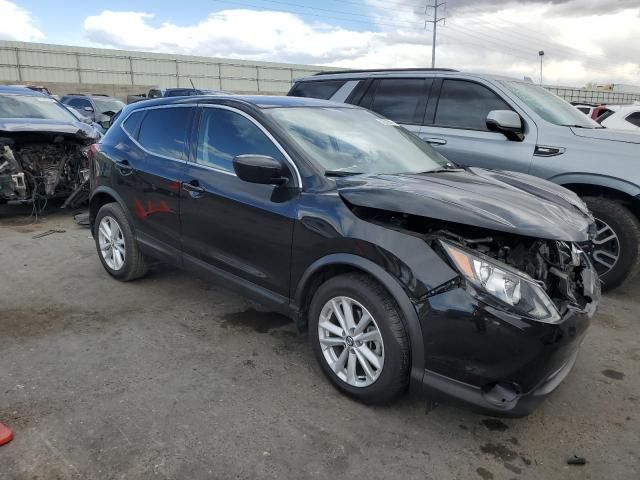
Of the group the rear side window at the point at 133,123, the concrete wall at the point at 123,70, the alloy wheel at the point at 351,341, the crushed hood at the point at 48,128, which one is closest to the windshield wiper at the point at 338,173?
the alloy wheel at the point at 351,341

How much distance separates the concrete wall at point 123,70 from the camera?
117 ft

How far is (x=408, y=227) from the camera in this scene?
267 centimetres

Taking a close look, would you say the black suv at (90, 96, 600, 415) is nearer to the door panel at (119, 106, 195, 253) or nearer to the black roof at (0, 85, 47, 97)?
the door panel at (119, 106, 195, 253)

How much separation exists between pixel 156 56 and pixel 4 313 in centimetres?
4227

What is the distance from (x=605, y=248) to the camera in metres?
4.62

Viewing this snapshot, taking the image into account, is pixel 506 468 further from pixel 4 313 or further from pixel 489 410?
pixel 4 313

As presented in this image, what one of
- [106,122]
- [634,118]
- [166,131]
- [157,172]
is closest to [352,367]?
[157,172]

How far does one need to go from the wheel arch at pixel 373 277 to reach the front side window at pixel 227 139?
2.64 ft

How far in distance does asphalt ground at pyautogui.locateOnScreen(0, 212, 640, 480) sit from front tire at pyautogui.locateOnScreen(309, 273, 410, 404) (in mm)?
155

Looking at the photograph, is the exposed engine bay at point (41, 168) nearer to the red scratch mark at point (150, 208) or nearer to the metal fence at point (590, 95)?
the red scratch mark at point (150, 208)

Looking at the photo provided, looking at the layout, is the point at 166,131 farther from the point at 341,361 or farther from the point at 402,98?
the point at 402,98

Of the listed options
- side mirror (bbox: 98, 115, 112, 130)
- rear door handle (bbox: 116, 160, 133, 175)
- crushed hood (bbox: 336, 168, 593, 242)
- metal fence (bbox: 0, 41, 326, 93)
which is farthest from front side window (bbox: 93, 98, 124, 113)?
metal fence (bbox: 0, 41, 326, 93)

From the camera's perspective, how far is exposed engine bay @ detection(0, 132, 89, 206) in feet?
22.3

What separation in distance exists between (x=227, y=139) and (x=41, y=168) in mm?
4933
